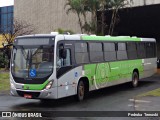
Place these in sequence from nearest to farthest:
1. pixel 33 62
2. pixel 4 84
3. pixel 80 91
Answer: pixel 33 62 → pixel 80 91 → pixel 4 84

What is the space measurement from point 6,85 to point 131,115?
11.9 m

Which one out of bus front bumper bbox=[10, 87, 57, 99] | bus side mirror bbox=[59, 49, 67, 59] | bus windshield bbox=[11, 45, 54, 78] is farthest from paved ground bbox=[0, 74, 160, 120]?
bus side mirror bbox=[59, 49, 67, 59]

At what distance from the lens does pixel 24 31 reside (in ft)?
140

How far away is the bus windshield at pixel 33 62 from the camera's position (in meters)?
14.5

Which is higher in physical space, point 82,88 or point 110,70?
point 110,70

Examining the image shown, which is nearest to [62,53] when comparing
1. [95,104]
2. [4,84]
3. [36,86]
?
[36,86]

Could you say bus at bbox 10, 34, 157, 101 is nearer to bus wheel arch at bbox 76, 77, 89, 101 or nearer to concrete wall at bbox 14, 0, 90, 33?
bus wheel arch at bbox 76, 77, 89, 101

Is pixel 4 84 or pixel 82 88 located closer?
pixel 82 88

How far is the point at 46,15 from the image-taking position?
4197 centimetres

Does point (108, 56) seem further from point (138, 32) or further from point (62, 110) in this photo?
point (138, 32)

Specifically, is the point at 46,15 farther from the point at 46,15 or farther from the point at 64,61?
the point at 64,61

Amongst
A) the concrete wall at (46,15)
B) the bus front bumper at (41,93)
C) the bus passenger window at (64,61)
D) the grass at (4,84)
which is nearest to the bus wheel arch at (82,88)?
the bus passenger window at (64,61)

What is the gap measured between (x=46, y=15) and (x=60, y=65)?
27752 mm

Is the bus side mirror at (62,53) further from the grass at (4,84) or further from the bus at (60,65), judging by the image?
the grass at (4,84)
